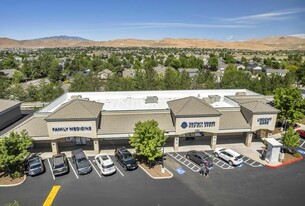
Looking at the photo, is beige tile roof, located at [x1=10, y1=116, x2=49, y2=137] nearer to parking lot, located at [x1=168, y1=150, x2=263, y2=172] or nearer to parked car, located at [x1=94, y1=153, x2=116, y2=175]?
parked car, located at [x1=94, y1=153, x2=116, y2=175]

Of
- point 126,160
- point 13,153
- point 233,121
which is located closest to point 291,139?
point 233,121

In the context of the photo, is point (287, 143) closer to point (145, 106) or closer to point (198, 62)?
point (145, 106)

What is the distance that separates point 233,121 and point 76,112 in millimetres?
24237

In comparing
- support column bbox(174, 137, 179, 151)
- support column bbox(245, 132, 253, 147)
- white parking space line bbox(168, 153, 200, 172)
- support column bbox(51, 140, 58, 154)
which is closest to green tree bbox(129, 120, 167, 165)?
white parking space line bbox(168, 153, 200, 172)

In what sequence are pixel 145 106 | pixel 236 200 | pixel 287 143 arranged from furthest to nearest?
1. pixel 145 106
2. pixel 287 143
3. pixel 236 200

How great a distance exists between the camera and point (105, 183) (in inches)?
1030

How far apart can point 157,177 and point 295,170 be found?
18.3 m

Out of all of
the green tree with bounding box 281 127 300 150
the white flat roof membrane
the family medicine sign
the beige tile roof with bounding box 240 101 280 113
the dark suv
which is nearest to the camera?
the dark suv

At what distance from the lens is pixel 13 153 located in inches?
1075

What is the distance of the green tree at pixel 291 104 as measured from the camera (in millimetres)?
38850

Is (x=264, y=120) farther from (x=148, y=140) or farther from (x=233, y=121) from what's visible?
(x=148, y=140)

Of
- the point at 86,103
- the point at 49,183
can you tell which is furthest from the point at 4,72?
the point at 49,183

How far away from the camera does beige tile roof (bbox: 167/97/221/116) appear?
106 feet

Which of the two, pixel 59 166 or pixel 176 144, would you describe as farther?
pixel 176 144
